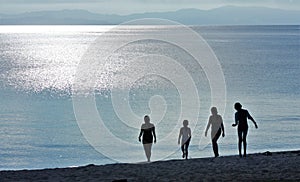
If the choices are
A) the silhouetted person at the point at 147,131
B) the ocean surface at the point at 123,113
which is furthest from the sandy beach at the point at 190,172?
the ocean surface at the point at 123,113

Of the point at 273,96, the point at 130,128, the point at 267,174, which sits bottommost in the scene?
the point at 267,174

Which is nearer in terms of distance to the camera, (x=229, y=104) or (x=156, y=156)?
(x=156, y=156)

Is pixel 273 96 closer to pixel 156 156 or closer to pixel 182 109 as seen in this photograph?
pixel 182 109

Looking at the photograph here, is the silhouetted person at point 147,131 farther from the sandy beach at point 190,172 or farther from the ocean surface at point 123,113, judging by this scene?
the ocean surface at point 123,113

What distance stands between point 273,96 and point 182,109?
46.1 feet

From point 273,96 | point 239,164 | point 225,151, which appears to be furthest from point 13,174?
point 273,96

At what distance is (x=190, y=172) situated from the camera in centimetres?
1593

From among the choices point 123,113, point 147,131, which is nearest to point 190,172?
point 147,131

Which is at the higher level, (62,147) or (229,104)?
(229,104)

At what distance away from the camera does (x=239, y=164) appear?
17.0 meters

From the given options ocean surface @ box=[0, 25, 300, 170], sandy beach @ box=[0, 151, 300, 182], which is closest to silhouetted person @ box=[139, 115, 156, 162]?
sandy beach @ box=[0, 151, 300, 182]

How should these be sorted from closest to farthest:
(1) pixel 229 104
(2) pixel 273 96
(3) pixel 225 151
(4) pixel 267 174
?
(4) pixel 267 174 < (3) pixel 225 151 < (1) pixel 229 104 < (2) pixel 273 96

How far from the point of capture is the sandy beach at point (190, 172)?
15117 mm

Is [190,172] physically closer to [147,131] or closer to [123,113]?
[147,131]
